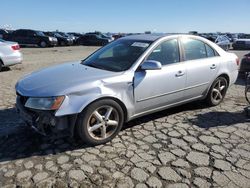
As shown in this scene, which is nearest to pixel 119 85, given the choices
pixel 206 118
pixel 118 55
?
pixel 118 55

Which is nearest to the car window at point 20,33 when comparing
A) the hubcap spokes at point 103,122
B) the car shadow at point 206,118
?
the car shadow at point 206,118

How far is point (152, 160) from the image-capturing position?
365 cm

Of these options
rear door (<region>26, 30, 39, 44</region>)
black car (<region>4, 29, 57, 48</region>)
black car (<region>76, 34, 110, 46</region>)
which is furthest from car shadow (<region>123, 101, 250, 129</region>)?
black car (<region>76, 34, 110, 46</region>)

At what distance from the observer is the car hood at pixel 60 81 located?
3.70 metres

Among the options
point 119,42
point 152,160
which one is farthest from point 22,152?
point 119,42

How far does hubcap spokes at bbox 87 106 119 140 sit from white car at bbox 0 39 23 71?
7.35m

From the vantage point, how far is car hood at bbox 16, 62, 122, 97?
3.70m

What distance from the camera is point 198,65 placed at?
511cm

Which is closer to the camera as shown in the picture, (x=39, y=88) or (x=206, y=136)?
(x=39, y=88)

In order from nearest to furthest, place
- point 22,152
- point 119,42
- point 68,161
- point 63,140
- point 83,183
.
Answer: point 83,183 < point 68,161 < point 22,152 < point 63,140 < point 119,42

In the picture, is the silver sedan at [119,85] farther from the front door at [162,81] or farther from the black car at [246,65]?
the black car at [246,65]

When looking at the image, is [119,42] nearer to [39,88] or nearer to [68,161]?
[39,88]

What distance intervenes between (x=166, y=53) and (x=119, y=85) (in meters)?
1.23

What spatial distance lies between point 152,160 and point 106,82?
4.12 ft
